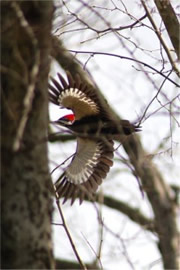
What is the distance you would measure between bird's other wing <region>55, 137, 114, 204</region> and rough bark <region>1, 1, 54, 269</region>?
2.26m


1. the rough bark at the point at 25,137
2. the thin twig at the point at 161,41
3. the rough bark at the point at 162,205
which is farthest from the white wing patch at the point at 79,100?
the rough bark at the point at 25,137

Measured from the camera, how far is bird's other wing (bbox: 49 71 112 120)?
414 centimetres

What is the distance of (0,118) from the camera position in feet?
6.36

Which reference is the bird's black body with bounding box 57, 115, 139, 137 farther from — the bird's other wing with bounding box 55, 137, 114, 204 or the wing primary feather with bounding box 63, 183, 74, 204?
the wing primary feather with bounding box 63, 183, 74, 204

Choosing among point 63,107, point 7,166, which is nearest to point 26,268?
point 7,166

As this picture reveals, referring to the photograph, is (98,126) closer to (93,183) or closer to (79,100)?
(79,100)

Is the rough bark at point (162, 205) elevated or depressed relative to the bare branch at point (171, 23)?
depressed

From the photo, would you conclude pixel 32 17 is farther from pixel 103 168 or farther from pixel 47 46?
pixel 103 168

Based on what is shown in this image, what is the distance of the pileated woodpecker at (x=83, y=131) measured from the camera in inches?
162

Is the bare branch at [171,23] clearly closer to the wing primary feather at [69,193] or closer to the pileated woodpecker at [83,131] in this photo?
the pileated woodpecker at [83,131]

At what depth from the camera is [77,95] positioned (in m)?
4.18

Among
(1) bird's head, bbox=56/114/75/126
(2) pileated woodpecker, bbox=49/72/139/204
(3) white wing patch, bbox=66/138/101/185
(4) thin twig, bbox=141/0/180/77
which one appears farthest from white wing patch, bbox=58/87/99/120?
(4) thin twig, bbox=141/0/180/77

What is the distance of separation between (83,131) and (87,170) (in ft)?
1.41

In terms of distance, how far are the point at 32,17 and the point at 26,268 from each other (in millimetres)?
715
